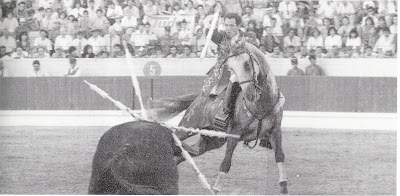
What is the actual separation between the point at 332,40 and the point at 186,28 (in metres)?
1.53

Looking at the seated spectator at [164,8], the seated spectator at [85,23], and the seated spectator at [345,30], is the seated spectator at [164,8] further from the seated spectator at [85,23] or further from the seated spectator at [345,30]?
the seated spectator at [345,30]

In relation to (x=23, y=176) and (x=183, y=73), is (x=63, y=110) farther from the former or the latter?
(x=23, y=176)

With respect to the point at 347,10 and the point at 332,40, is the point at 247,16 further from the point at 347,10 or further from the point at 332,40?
the point at 332,40

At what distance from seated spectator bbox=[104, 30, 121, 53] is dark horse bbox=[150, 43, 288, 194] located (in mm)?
1641

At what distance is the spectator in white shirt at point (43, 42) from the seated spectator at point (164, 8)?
96 centimetres

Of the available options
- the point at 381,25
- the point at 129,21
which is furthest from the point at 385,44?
the point at 129,21

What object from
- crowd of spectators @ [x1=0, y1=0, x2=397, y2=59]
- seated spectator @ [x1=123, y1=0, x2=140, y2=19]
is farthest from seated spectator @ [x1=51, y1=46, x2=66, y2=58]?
seated spectator @ [x1=123, y1=0, x2=140, y2=19]

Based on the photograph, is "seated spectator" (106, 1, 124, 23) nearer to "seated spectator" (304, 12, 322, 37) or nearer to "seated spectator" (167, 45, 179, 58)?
"seated spectator" (167, 45, 179, 58)

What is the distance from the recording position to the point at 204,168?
21.8 feet

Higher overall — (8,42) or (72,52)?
→ (8,42)

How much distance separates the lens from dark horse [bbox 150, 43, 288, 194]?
5.63 metres

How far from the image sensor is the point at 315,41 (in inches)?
326

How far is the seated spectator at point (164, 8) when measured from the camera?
23.5ft

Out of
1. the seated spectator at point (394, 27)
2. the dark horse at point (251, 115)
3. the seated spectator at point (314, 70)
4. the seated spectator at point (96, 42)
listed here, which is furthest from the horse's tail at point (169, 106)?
the seated spectator at point (314, 70)
